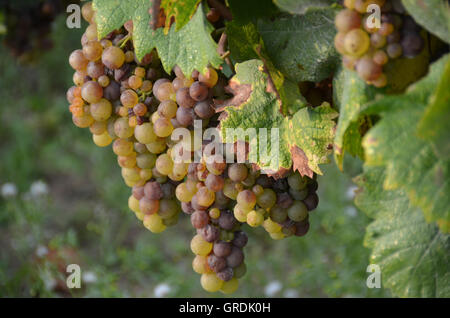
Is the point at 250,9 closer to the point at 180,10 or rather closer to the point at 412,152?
the point at 180,10

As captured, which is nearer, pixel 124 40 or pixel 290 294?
Answer: pixel 124 40

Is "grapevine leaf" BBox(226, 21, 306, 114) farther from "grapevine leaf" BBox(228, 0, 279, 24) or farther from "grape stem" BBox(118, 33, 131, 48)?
"grape stem" BBox(118, 33, 131, 48)

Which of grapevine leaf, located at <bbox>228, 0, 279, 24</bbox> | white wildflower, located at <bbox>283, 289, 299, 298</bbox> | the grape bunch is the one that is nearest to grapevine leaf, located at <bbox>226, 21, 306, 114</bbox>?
grapevine leaf, located at <bbox>228, 0, 279, 24</bbox>

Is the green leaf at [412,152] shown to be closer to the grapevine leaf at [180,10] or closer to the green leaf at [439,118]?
the green leaf at [439,118]

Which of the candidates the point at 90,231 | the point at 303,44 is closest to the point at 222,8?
the point at 303,44
